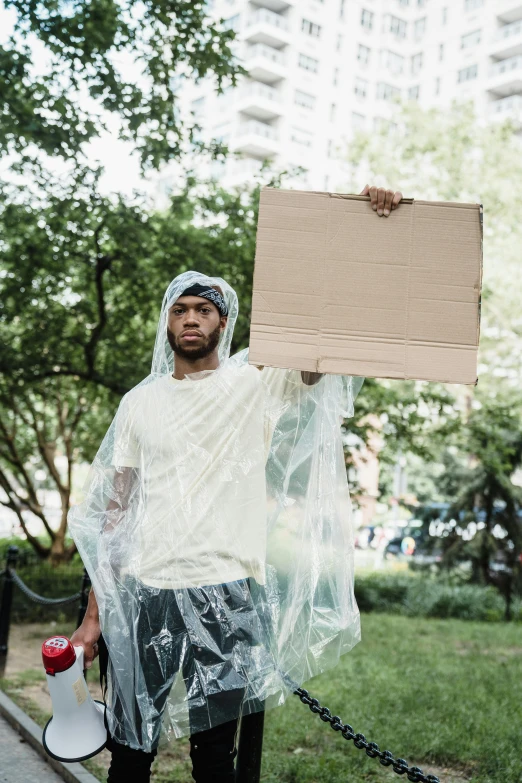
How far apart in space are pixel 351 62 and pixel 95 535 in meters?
58.9

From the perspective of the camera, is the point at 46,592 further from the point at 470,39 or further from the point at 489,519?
the point at 470,39

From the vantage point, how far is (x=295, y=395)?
9.08 ft

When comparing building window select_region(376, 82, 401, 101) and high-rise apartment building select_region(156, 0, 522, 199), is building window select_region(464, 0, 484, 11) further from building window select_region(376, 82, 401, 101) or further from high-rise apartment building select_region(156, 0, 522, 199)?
building window select_region(376, 82, 401, 101)

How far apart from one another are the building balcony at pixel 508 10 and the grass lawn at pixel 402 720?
52.1 metres

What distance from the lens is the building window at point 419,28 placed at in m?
56.4

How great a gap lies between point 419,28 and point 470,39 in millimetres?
5775

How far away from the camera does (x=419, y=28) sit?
57031 mm

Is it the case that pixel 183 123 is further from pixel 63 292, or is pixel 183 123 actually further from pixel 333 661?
pixel 333 661

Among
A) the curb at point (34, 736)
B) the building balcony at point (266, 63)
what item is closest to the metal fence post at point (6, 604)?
the curb at point (34, 736)

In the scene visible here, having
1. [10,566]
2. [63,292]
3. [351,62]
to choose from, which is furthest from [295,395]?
[351,62]

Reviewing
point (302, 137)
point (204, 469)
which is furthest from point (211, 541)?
point (302, 137)

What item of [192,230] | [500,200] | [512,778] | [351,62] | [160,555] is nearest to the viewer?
[160,555]

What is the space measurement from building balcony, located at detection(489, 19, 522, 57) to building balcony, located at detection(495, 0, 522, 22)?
1.20 feet

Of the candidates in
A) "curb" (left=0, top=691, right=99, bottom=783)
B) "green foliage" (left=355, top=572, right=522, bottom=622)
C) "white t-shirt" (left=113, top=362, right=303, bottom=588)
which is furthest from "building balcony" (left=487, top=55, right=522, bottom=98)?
"white t-shirt" (left=113, top=362, right=303, bottom=588)
